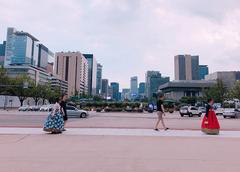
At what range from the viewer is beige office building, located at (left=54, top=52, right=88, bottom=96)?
178750 mm

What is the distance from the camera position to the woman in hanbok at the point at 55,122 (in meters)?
12.0

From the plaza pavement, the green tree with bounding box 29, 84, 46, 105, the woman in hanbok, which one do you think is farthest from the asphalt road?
the green tree with bounding box 29, 84, 46, 105

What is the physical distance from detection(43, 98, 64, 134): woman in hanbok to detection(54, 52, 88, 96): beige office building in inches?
6610

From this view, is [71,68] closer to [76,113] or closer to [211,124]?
A: [76,113]

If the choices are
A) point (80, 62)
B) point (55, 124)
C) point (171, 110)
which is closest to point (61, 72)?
point (80, 62)

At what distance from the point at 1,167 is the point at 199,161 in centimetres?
461

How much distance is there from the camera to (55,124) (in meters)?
12.0

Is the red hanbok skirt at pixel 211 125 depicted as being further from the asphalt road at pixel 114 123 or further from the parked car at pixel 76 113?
the parked car at pixel 76 113

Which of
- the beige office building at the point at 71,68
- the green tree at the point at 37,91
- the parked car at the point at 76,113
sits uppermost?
the beige office building at the point at 71,68

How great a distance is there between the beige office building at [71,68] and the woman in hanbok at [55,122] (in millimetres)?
167887

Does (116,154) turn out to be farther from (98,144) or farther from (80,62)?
(80,62)

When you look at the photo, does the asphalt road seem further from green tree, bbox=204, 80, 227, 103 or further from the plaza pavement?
green tree, bbox=204, 80, 227, 103

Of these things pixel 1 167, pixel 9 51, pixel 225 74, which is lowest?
pixel 1 167

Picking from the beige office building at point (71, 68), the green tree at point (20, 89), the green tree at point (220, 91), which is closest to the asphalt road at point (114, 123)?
the green tree at point (220, 91)
